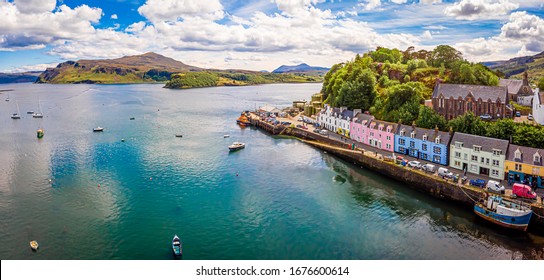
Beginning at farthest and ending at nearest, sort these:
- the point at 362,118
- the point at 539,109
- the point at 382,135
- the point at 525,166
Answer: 1. the point at 362,118
2. the point at 382,135
3. the point at 539,109
4. the point at 525,166

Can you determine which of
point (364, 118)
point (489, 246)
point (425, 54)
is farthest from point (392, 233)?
point (425, 54)

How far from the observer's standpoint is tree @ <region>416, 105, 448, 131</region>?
171 ft

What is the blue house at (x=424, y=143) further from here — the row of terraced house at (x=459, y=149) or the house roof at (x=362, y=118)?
the house roof at (x=362, y=118)

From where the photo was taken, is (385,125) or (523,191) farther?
(385,125)

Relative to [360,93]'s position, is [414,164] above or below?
below

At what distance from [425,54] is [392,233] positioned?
78.4m

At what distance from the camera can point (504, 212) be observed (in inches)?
1262

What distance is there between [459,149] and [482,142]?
2554 millimetres

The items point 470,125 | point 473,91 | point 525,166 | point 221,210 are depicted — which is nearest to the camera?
point 221,210

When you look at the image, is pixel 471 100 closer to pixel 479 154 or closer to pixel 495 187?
pixel 479 154

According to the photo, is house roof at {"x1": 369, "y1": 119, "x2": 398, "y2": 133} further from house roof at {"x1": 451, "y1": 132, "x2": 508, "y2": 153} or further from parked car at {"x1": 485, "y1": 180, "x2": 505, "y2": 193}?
parked car at {"x1": 485, "y1": 180, "x2": 505, "y2": 193}

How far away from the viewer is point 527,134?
136ft

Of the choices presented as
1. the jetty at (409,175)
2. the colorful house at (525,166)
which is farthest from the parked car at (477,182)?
the colorful house at (525,166)

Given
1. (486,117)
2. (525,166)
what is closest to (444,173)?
(525,166)
